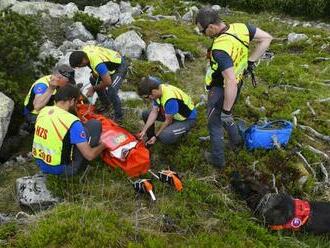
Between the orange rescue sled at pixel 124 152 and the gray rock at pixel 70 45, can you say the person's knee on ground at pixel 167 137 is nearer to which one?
the orange rescue sled at pixel 124 152

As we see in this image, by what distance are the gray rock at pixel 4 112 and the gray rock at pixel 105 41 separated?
16.0 ft

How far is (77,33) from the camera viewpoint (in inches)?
588

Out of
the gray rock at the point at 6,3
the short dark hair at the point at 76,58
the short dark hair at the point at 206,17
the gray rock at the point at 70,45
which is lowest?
the gray rock at the point at 70,45

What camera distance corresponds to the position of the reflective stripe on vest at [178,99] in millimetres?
8359

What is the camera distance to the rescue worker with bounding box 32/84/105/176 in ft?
23.8

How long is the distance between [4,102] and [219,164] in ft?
14.3

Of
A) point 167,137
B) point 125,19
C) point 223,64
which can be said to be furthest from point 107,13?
point 223,64

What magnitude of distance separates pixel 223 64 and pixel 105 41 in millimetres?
8232

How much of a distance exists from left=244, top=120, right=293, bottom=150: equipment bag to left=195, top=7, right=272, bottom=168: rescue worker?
1.05 ft

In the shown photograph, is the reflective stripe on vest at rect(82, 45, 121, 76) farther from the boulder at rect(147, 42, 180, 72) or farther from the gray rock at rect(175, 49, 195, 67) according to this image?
the gray rock at rect(175, 49, 195, 67)

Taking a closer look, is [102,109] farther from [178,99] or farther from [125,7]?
[125,7]

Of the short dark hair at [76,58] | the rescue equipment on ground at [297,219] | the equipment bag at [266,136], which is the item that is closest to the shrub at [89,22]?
the short dark hair at [76,58]

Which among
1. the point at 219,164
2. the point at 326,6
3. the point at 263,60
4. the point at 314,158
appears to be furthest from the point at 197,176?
the point at 326,6

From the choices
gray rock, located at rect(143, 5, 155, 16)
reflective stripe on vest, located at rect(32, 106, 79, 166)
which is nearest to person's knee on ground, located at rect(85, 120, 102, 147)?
reflective stripe on vest, located at rect(32, 106, 79, 166)
